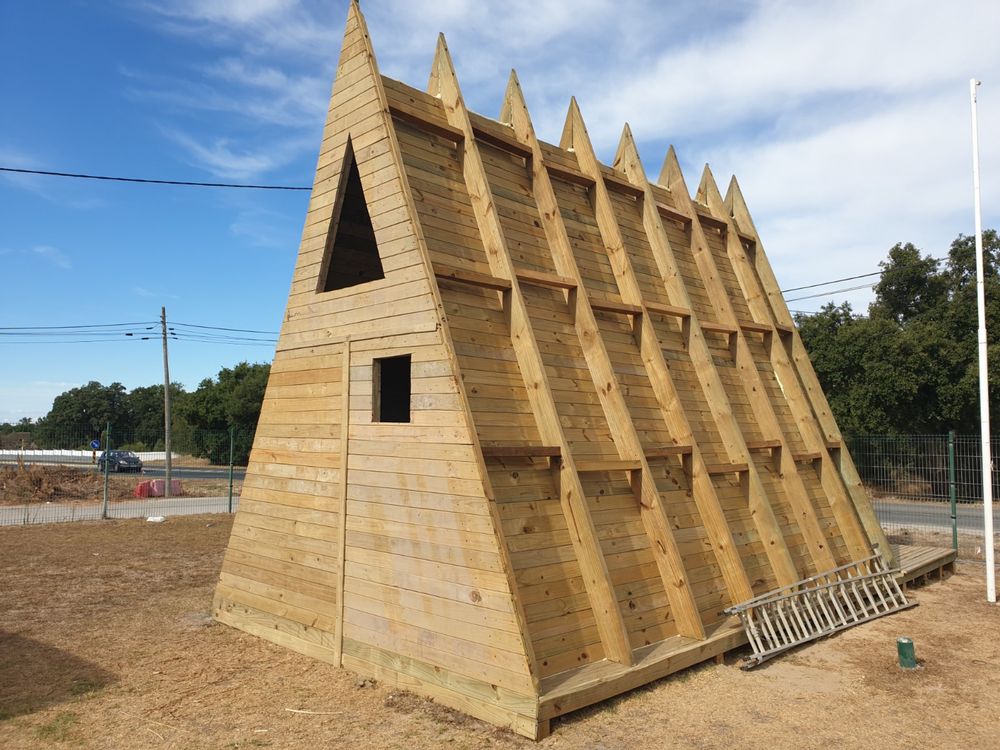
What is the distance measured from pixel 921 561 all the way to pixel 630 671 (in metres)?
7.41

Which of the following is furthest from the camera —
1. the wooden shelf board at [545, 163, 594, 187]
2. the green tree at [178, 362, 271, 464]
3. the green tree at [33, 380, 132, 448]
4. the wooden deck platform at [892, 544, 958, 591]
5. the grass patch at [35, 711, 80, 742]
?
the green tree at [33, 380, 132, 448]

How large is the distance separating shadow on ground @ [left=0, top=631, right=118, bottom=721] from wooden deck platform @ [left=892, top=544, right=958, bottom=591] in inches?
395

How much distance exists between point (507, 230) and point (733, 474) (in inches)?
163

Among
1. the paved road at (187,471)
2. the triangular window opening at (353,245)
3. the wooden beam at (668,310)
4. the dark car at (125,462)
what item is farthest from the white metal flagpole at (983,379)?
the dark car at (125,462)

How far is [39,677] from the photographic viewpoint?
654 centimetres

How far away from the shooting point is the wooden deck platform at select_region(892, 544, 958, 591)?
10234mm

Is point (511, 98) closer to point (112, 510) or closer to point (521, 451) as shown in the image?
point (521, 451)

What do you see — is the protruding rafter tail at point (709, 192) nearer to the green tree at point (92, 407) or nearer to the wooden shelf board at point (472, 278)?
the wooden shelf board at point (472, 278)

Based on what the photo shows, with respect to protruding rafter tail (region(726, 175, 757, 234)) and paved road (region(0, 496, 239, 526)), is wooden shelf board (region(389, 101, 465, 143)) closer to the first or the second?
protruding rafter tail (region(726, 175, 757, 234))

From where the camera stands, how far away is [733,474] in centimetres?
869

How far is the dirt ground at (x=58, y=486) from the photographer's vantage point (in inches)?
878


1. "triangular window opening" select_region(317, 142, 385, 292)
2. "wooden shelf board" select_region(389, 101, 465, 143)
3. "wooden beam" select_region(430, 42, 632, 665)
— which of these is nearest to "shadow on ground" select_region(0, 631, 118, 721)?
"wooden beam" select_region(430, 42, 632, 665)

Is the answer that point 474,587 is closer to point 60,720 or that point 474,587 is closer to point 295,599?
point 295,599

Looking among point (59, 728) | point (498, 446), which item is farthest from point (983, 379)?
point (59, 728)
